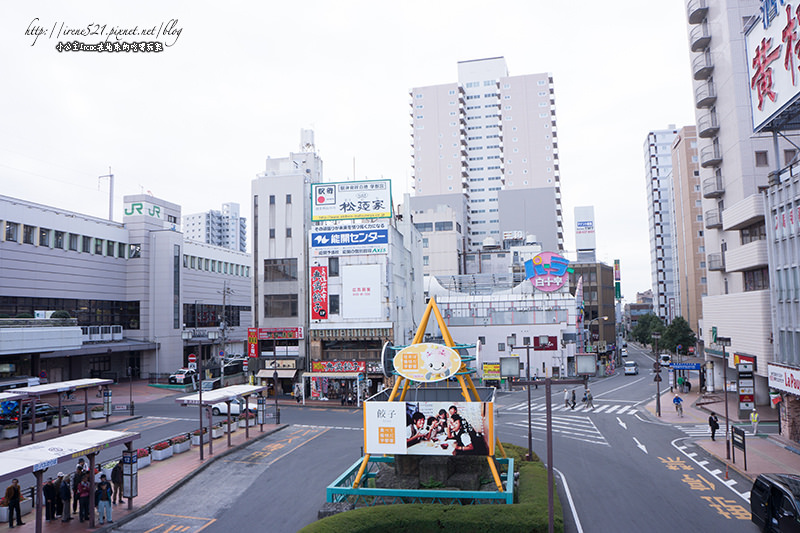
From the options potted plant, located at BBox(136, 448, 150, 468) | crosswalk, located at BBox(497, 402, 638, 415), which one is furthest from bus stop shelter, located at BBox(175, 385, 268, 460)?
crosswalk, located at BBox(497, 402, 638, 415)

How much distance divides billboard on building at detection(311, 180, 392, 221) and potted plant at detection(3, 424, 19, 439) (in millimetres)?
29269

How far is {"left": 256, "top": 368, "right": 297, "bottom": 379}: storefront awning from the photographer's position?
53.8m

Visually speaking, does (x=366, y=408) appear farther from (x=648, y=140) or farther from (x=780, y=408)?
(x=648, y=140)

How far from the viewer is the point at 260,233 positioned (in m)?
57.5

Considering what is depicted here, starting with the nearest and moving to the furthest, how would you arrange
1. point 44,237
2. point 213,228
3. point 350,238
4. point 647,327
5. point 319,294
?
point 350,238 → point 319,294 → point 44,237 → point 647,327 → point 213,228

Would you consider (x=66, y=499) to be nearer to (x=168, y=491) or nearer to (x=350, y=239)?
(x=168, y=491)

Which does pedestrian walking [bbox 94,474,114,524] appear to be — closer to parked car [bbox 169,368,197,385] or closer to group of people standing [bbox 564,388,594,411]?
group of people standing [bbox 564,388,594,411]

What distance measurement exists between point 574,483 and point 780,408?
18.4 metres

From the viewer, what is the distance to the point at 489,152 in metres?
139

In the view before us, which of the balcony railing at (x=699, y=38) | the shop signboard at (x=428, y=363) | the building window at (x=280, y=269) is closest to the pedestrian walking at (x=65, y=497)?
the shop signboard at (x=428, y=363)

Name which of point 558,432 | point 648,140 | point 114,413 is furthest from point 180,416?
point 648,140

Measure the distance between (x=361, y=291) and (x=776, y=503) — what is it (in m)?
38.4

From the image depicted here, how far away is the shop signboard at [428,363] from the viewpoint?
2139 cm

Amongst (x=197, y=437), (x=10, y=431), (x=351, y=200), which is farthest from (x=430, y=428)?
(x=351, y=200)
